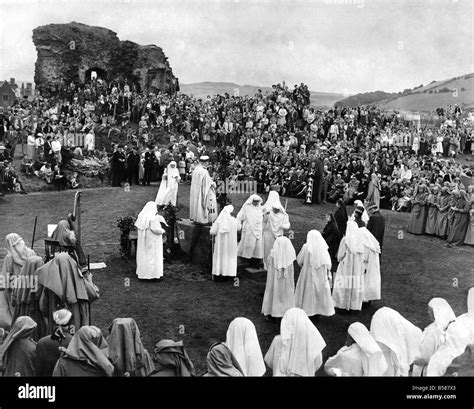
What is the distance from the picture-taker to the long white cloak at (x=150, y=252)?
41.0 ft

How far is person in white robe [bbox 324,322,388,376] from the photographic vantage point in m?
6.84

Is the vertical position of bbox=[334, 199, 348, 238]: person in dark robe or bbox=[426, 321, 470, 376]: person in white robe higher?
bbox=[334, 199, 348, 238]: person in dark robe

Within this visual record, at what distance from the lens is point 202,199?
14648 mm

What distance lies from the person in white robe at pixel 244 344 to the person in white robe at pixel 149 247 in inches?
214

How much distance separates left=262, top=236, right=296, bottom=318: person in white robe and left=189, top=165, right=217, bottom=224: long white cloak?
4.04 meters

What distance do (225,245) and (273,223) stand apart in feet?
4.83

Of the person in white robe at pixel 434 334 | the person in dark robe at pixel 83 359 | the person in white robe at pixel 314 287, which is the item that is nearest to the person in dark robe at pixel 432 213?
the person in white robe at pixel 314 287

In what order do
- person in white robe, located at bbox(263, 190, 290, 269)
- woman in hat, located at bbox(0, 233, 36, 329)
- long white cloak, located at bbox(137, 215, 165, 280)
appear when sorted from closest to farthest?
woman in hat, located at bbox(0, 233, 36, 329) → long white cloak, located at bbox(137, 215, 165, 280) → person in white robe, located at bbox(263, 190, 290, 269)

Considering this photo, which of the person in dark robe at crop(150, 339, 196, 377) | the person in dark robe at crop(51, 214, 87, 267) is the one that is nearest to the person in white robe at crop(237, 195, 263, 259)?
the person in dark robe at crop(51, 214, 87, 267)

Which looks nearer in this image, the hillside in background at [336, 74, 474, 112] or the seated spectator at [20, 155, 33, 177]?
the seated spectator at [20, 155, 33, 177]

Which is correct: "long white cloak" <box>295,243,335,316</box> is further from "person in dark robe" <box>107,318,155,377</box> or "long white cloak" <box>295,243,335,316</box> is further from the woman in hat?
the woman in hat

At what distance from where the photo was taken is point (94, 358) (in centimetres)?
659

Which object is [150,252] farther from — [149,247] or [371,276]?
[371,276]
